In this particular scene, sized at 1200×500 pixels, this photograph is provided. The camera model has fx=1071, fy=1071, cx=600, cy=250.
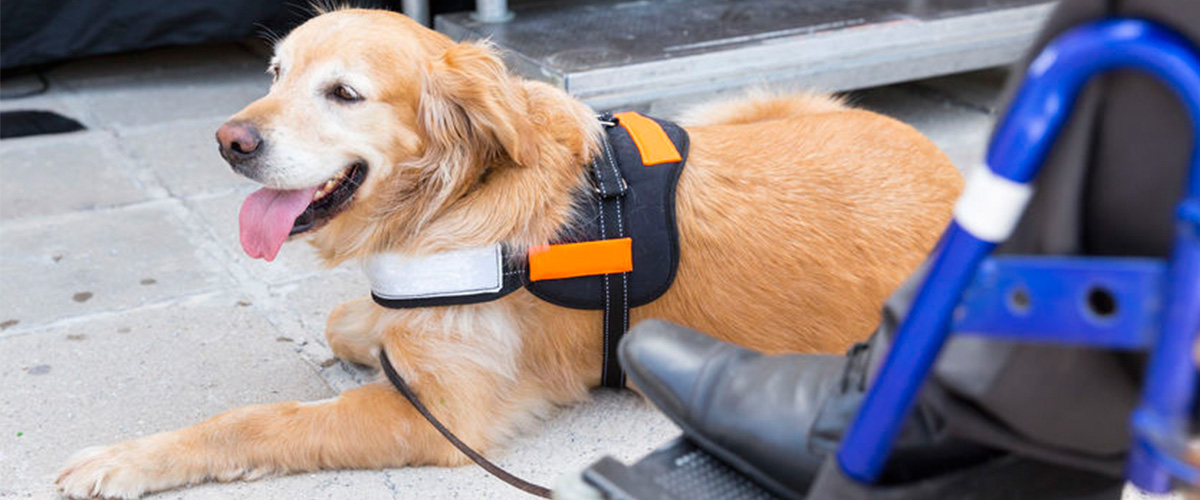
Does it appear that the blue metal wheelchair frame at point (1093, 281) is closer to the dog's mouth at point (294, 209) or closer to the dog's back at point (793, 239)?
the dog's back at point (793, 239)

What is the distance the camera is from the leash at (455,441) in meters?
2.03

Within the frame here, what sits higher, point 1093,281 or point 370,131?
point 1093,281

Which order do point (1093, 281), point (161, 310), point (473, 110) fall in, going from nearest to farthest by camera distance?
1. point (1093, 281)
2. point (473, 110)
3. point (161, 310)

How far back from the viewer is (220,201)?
375 cm

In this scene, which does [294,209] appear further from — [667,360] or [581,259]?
[667,360]

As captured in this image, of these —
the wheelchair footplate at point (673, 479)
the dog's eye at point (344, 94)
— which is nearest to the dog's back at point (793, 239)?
the dog's eye at point (344, 94)

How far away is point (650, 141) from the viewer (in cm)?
241

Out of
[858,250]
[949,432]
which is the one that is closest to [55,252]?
[858,250]

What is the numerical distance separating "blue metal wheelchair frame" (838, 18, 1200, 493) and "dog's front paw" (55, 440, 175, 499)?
1655mm

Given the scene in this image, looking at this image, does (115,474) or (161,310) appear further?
(161,310)

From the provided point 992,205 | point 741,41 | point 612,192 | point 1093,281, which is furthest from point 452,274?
point 741,41

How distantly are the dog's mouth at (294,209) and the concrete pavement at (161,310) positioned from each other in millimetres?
408

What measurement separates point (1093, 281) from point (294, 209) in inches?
66.4

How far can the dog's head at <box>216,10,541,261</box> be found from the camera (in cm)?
220
